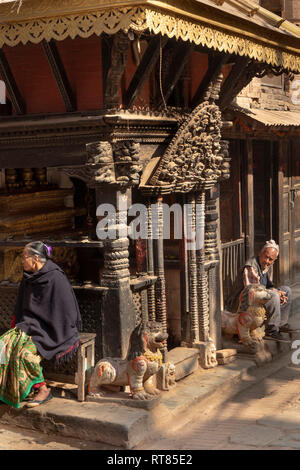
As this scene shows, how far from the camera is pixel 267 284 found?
9219 mm

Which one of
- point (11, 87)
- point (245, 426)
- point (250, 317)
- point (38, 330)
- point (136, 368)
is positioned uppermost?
point (11, 87)

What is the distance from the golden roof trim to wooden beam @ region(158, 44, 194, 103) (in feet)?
1.43

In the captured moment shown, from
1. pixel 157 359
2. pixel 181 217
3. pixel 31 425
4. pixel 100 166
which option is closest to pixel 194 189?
pixel 181 217

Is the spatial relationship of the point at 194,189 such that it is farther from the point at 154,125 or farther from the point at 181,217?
the point at 154,125

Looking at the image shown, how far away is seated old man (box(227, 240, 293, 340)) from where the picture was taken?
8.96 metres

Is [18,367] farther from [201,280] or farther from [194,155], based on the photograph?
[194,155]

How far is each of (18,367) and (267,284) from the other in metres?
3.93

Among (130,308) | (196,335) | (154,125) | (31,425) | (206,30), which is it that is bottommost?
(31,425)

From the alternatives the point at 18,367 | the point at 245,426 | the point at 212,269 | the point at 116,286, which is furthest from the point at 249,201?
the point at 18,367

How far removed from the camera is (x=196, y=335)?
8.18m

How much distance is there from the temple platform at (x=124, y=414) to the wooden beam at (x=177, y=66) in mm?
3094

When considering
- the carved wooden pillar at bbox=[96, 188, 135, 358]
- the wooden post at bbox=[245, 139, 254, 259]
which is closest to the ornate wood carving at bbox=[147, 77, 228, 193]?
the carved wooden pillar at bbox=[96, 188, 135, 358]

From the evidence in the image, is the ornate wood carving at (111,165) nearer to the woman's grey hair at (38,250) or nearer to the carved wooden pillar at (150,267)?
the carved wooden pillar at (150,267)

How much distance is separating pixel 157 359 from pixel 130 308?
0.62 meters
